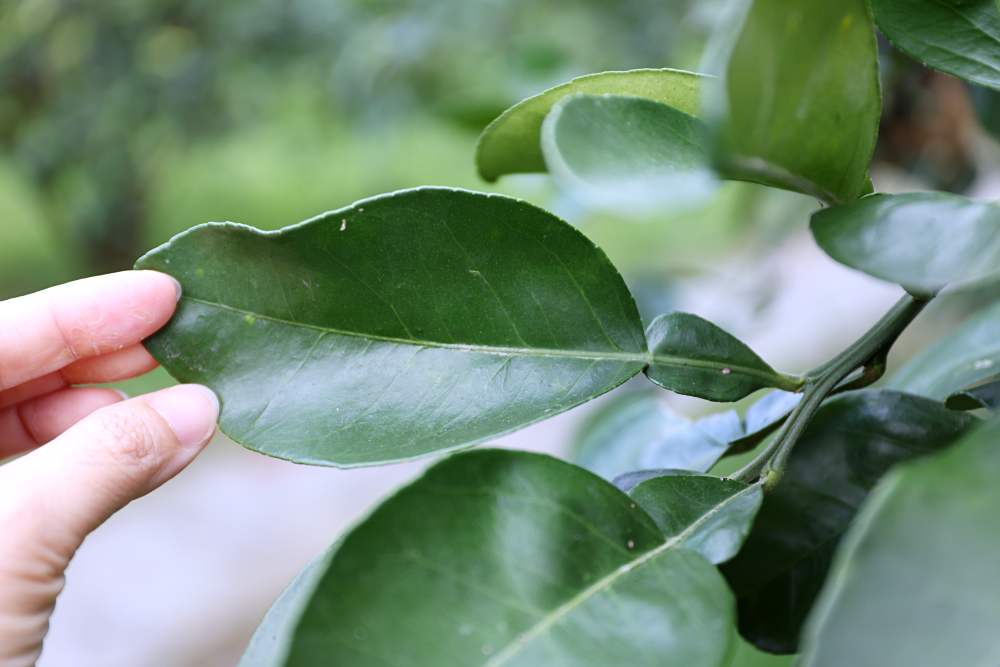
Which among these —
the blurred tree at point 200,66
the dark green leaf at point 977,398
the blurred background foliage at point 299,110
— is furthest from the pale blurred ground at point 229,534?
the dark green leaf at point 977,398

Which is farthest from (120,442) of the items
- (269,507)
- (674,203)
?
(269,507)

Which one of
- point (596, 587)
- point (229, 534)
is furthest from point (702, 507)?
point (229, 534)

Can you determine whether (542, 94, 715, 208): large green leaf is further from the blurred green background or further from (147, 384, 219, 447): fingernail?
(147, 384, 219, 447): fingernail

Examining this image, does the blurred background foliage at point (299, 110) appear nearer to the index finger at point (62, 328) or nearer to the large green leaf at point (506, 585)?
the large green leaf at point (506, 585)

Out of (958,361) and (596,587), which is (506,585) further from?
(958,361)

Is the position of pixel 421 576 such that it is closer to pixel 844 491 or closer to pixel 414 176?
pixel 844 491

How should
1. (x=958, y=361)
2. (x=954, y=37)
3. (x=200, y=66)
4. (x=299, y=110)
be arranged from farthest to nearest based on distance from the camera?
(x=299, y=110), (x=200, y=66), (x=958, y=361), (x=954, y=37)

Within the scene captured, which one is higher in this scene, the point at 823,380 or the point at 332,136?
the point at 823,380

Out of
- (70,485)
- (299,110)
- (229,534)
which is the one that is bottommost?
(229,534)
